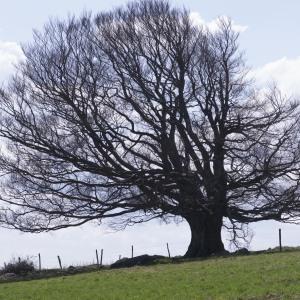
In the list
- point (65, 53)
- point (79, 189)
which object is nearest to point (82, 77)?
point (65, 53)

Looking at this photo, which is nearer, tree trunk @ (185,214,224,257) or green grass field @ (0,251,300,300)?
green grass field @ (0,251,300,300)

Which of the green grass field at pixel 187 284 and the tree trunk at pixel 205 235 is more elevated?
the tree trunk at pixel 205 235

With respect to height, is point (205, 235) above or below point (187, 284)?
above

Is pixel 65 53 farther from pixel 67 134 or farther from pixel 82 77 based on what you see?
pixel 67 134

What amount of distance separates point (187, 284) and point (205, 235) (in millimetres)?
14915

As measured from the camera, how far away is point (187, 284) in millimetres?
17469

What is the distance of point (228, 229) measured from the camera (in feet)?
106

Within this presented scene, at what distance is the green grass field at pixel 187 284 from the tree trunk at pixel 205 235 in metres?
8.03

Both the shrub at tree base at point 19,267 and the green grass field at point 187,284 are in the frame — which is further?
the shrub at tree base at point 19,267

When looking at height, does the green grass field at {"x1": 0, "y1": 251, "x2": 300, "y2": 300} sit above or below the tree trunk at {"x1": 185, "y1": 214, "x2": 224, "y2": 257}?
below

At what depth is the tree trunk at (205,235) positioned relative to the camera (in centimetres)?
3188

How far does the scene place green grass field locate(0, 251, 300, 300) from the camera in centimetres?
1497

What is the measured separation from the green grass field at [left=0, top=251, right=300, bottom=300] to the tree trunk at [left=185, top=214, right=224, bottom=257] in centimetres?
803

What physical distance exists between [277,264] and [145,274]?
4.21m
